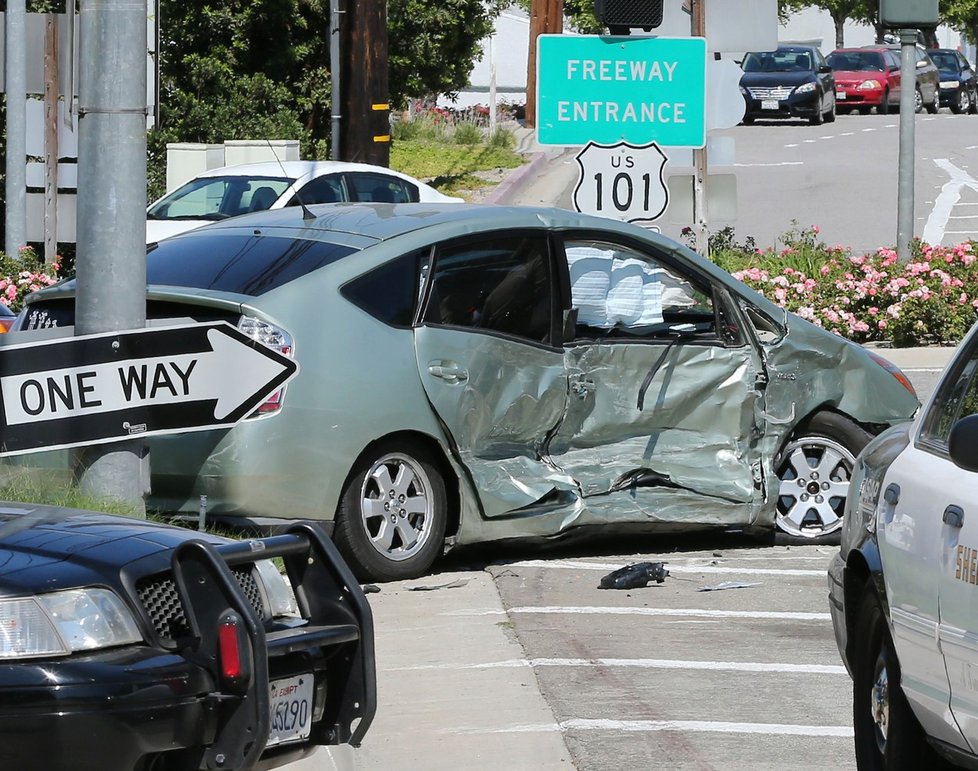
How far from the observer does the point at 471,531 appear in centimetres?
852

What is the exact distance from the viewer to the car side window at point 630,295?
357 inches

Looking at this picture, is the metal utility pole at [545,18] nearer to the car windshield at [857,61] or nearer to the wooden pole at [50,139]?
the car windshield at [857,61]

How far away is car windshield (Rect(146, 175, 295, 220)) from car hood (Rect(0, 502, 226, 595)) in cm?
1243

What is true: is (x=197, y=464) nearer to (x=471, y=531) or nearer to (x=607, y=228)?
(x=471, y=531)

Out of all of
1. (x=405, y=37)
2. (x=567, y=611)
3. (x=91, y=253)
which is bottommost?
(x=567, y=611)

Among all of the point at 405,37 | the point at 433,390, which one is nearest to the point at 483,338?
the point at 433,390

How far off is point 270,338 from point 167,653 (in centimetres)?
360

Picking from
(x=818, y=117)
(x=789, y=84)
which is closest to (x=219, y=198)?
(x=789, y=84)

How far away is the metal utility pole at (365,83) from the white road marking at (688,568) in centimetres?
1192

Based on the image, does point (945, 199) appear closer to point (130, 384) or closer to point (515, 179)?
point (515, 179)

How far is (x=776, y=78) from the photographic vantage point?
41.6m

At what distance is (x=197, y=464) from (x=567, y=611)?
1.80 m

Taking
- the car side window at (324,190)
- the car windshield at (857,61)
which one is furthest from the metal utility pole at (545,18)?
the car side window at (324,190)

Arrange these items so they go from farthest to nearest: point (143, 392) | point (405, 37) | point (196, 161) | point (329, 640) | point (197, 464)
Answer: point (405, 37), point (196, 161), point (197, 464), point (143, 392), point (329, 640)
